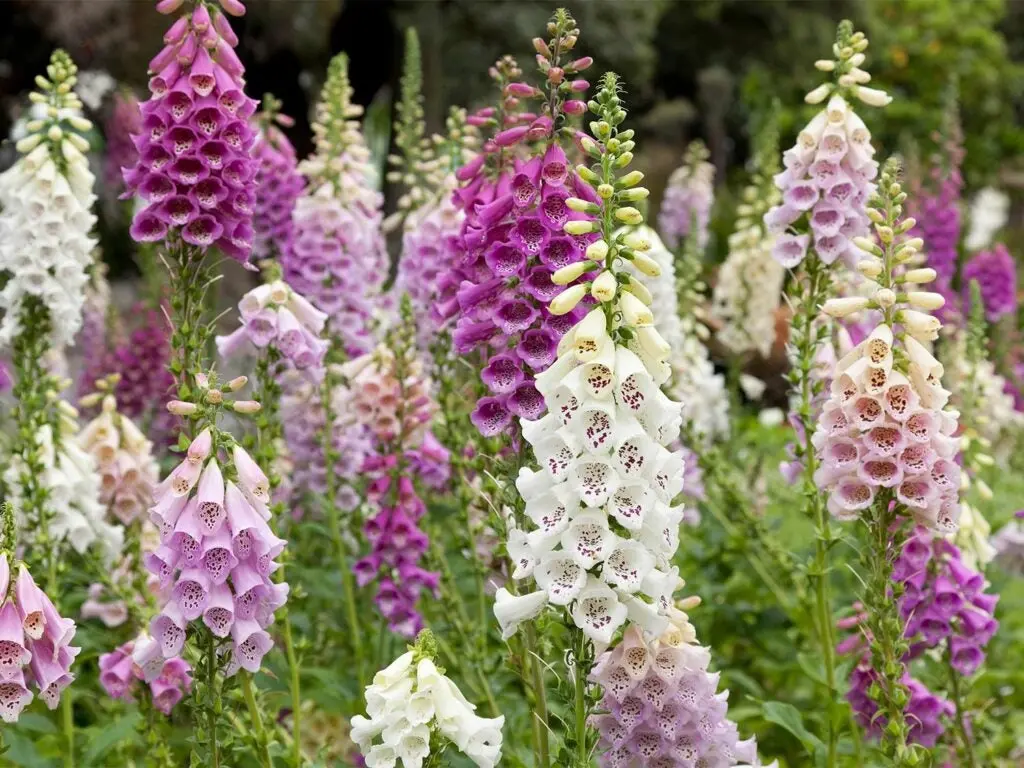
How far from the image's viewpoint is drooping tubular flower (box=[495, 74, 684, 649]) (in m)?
2.57

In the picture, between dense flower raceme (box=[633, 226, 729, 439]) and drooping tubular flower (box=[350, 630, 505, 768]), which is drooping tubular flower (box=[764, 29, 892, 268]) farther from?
drooping tubular flower (box=[350, 630, 505, 768])

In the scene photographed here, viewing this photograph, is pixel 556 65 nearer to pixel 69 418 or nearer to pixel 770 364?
pixel 69 418

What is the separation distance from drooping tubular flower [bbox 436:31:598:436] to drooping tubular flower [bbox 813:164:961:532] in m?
0.73

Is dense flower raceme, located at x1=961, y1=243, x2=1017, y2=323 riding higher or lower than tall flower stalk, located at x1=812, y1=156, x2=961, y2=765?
higher

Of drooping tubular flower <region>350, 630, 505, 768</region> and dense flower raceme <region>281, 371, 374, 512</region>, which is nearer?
drooping tubular flower <region>350, 630, 505, 768</region>

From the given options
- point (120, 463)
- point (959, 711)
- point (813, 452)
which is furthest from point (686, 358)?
point (120, 463)

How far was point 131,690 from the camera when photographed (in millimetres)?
3705

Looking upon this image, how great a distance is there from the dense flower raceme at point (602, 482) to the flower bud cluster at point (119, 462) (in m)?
2.64

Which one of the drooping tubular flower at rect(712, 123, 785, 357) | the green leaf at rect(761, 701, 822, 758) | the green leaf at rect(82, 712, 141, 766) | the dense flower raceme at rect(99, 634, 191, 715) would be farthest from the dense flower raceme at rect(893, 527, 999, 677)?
the drooping tubular flower at rect(712, 123, 785, 357)

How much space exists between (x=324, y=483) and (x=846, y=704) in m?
2.38

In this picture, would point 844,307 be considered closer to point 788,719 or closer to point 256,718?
point 788,719

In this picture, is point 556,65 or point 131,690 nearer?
point 556,65

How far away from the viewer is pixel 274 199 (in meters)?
5.33

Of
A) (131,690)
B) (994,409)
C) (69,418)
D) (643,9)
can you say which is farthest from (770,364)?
(131,690)
